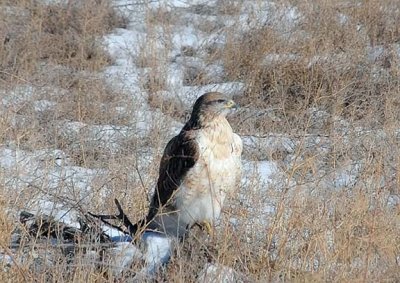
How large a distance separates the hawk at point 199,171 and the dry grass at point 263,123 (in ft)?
0.46

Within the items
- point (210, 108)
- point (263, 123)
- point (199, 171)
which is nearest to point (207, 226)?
point (199, 171)

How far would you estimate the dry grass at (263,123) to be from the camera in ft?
13.4

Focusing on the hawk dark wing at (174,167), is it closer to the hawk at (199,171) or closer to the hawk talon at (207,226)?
the hawk at (199,171)

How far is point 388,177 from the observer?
5.43 m

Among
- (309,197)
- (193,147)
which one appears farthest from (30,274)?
(309,197)

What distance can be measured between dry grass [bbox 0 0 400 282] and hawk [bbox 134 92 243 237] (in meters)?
0.14

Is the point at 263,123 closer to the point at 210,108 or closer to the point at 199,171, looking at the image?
the point at 210,108

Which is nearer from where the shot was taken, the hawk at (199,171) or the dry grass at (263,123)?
the dry grass at (263,123)

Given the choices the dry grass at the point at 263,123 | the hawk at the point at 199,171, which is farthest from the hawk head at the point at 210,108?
the dry grass at the point at 263,123

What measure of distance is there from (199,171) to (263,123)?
290 centimetres

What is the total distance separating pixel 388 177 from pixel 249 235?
4.46 ft

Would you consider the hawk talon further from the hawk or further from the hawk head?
the hawk head

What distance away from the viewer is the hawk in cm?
454

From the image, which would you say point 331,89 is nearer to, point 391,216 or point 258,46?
point 258,46
